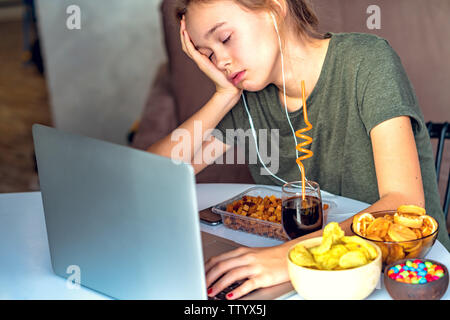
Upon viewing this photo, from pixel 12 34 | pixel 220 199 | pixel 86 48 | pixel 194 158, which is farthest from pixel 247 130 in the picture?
pixel 12 34

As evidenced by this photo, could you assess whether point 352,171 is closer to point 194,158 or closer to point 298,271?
point 194,158

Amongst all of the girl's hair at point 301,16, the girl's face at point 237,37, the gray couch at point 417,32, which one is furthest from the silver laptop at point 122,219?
the gray couch at point 417,32

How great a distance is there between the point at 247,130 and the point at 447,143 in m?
0.83

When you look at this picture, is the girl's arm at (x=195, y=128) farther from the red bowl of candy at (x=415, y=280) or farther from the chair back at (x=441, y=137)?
the red bowl of candy at (x=415, y=280)

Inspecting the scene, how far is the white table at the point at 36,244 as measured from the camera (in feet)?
2.94

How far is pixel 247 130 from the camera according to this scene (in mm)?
1609

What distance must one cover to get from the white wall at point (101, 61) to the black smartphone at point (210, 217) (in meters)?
2.41

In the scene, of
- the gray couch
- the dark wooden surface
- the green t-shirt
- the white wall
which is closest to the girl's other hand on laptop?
the green t-shirt

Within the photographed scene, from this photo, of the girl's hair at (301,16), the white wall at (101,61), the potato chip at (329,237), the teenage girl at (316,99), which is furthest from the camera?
the white wall at (101,61)

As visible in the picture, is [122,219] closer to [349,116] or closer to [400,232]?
[400,232]

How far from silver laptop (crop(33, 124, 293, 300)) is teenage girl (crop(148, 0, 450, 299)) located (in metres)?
0.39

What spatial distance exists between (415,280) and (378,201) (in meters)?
0.32

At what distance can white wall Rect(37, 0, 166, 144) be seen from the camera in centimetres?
329
